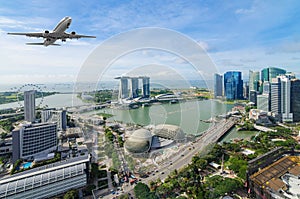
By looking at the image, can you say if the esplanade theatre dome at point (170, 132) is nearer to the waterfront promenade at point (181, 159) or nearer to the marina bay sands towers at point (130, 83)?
the waterfront promenade at point (181, 159)

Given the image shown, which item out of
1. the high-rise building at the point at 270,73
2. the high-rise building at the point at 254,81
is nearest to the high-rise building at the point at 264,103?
the high-rise building at the point at 270,73

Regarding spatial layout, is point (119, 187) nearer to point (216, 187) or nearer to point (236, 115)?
point (216, 187)

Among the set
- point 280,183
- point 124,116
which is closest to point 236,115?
point 124,116

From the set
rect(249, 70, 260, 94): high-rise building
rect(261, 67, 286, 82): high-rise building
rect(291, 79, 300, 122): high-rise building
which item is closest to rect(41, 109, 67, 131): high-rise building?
rect(291, 79, 300, 122): high-rise building

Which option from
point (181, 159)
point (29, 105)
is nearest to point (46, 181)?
point (181, 159)

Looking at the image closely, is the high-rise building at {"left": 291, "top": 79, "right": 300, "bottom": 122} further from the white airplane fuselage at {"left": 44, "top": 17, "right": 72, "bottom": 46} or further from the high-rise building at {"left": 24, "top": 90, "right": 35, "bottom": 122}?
the high-rise building at {"left": 24, "top": 90, "right": 35, "bottom": 122}
